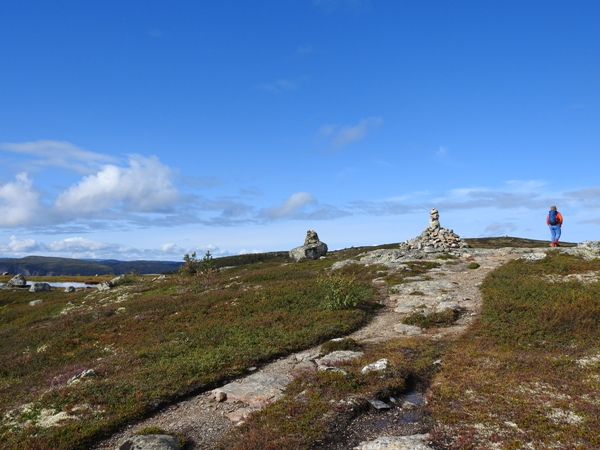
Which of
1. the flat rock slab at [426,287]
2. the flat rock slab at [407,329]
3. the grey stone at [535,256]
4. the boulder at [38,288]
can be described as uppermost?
the grey stone at [535,256]

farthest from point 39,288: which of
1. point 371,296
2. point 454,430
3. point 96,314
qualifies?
point 454,430

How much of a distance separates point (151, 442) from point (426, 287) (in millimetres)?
28189

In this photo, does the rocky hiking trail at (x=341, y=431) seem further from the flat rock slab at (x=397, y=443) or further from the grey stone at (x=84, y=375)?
the grey stone at (x=84, y=375)

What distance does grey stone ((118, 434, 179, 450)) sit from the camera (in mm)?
10492

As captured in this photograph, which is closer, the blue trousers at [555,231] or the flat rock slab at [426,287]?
the flat rock slab at [426,287]

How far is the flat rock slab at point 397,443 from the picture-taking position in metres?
9.71

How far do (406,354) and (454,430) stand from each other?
6.87m

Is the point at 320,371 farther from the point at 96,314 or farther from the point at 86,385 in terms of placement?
the point at 96,314

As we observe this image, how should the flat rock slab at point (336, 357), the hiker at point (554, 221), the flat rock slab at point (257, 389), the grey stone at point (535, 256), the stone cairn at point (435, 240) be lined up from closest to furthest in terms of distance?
the flat rock slab at point (257, 389)
the flat rock slab at point (336, 357)
the grey stone at point (535, 256)
the hiker at point (554, 221)
the stone cairn at point (435, 240)

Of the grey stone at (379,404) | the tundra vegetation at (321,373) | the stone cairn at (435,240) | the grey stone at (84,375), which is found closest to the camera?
the tundra vegetation at (321,373)

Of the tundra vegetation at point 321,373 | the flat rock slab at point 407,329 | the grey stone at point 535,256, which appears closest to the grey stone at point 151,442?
the tundra vegetation at point 321,373

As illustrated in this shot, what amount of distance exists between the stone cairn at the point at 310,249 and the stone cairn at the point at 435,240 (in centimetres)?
1879

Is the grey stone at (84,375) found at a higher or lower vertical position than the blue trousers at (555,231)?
lower

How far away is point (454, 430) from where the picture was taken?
10.6 meters
